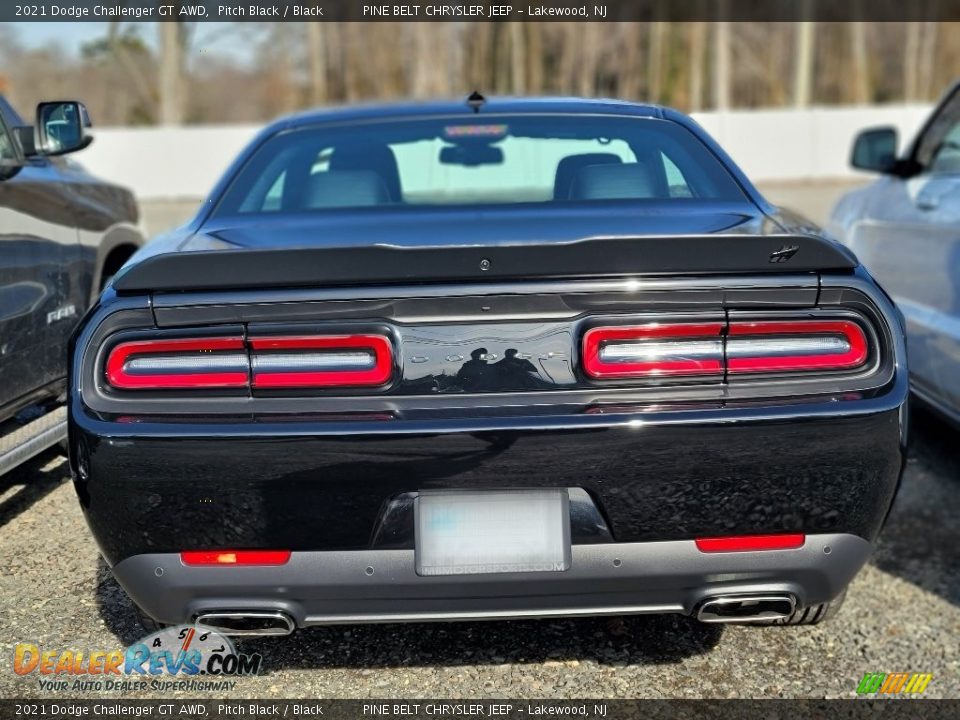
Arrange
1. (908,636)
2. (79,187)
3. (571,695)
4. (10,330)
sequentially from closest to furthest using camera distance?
(571,695) < (908,636) < (10,330) < (79,187)

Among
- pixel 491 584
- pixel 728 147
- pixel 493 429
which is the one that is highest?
pixel 493 429

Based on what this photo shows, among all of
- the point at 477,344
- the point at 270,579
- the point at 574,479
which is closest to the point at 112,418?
the point at 270,579

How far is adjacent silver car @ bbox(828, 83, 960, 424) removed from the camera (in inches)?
150

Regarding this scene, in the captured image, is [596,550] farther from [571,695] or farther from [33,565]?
[33,565]

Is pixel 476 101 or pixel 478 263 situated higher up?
pixel 476 101

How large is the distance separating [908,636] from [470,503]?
1.60 metres

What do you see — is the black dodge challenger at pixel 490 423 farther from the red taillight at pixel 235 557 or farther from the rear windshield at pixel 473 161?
the rear windshield at pixel 473 161

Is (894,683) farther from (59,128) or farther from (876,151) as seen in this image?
(59,128)

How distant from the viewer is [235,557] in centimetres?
230

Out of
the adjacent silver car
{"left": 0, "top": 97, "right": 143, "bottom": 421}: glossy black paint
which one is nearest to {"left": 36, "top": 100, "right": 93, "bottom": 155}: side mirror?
{"left": 0, "top": 97, "right": 143, "bottom": 421}: glossy black paint

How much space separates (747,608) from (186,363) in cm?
144

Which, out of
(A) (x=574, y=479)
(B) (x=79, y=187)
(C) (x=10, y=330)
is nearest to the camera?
(A) (x=574, y=479)

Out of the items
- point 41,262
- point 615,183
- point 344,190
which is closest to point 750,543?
point 615,183

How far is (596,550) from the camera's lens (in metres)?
2.25
